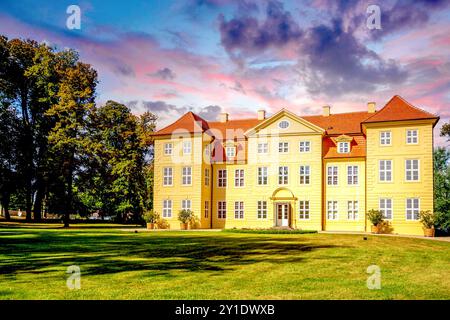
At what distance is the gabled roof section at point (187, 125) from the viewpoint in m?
43.7

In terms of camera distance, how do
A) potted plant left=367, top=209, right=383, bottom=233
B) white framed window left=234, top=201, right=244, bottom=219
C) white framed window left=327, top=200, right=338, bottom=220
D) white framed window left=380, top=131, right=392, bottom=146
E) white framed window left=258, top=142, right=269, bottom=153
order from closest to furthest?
potted plant left=367, top=209, right=383, bottom=233, white framed window left=380, top=131, right=392, bottom=146, white framed window left=327, top=200, right=338, bottom=220, white framed window left=258, top=142, right=269, bottom=153, white framed window left=234, top=201, right=244, bottom=219

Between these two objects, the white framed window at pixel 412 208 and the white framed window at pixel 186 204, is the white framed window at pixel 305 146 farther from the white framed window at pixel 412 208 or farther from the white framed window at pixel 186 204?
the white framed window at pixel 186 204

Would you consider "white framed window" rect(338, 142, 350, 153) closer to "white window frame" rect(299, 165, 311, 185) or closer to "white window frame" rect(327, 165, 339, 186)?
"white window frame" rect(327, 165, 339, 186)

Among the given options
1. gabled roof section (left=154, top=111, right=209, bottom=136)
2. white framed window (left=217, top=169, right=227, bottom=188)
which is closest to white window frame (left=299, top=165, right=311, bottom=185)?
white framed window (left=217, top=169, right=227, bottom=188)

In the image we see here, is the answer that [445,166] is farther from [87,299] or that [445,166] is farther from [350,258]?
[87,299]

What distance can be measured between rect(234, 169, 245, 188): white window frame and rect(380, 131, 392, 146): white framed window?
503 inches

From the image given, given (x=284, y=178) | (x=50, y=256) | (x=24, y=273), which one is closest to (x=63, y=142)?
(x=284, y=178)

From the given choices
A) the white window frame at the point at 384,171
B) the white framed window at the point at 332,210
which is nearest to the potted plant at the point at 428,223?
the white window frame at the point at 384,171

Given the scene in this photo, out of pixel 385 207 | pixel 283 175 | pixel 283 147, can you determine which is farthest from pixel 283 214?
pixel 385 207

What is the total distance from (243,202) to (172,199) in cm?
677

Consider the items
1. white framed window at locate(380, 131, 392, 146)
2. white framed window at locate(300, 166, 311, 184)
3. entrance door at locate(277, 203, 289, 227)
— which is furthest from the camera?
entrance door at locate(277, 203, 289, 227)

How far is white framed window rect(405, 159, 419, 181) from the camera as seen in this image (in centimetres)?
3709

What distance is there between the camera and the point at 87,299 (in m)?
9.30

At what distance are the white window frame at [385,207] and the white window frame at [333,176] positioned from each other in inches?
162
